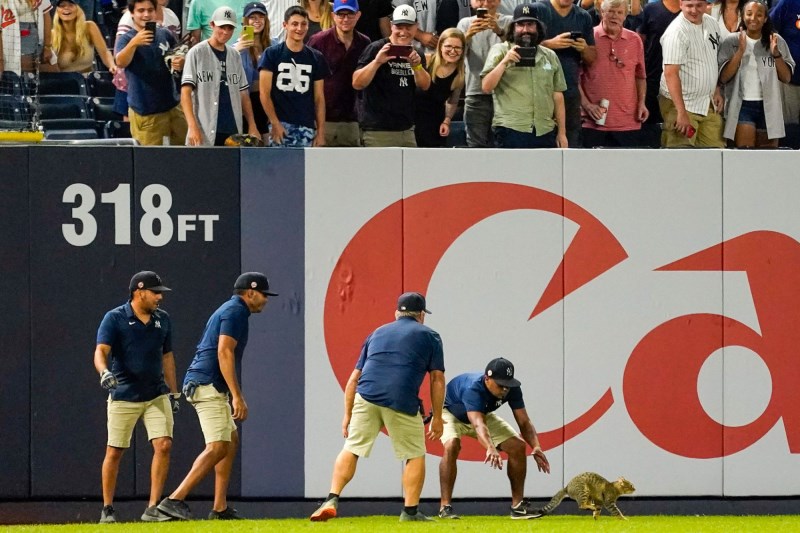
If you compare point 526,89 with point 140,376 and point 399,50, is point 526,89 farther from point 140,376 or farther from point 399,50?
point 140,376

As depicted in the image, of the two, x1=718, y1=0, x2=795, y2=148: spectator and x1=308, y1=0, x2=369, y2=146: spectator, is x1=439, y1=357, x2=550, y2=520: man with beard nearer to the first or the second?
x1=308, y1=0, x2=369, y2=146: spectator

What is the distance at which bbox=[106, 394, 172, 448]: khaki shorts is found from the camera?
36.3 feet

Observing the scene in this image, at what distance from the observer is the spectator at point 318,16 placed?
13.6m

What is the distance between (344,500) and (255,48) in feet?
13.5

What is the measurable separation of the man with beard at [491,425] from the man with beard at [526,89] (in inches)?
98.2

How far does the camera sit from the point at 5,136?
1234 cm

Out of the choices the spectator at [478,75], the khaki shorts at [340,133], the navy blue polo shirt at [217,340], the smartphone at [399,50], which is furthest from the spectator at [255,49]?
the navy blue polo shirt at [217,340]

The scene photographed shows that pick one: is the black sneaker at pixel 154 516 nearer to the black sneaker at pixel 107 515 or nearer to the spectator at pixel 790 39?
the black sneaker at pixel 107 515

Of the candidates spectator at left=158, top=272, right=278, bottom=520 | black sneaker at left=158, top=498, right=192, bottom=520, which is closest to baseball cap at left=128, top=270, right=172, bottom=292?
spectator at left=158, top=272, right=278, bottom=520

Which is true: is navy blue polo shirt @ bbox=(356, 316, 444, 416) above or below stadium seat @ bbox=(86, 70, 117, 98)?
below

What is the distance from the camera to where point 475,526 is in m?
10.4

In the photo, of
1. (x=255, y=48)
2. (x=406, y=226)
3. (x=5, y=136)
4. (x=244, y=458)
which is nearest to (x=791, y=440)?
(x=406, y=226)

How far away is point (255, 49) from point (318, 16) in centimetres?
83

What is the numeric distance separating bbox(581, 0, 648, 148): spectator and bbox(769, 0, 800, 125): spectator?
4.95 ft
